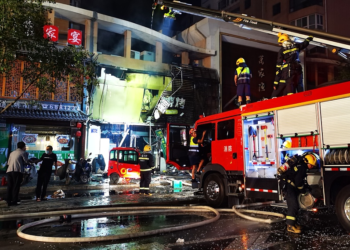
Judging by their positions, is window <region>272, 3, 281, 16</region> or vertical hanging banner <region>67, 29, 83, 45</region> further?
window <region>272, 3, 281, 16</region>

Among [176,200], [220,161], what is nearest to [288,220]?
[220,161]

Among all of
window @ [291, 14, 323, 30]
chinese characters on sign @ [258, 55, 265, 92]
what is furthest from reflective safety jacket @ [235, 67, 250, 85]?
window @ [291, 14, 323, 30]

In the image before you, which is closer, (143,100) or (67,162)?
(67,162)

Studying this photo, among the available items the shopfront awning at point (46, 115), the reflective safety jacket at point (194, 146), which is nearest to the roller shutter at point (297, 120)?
the reflective safety jacket at point (194, 146)

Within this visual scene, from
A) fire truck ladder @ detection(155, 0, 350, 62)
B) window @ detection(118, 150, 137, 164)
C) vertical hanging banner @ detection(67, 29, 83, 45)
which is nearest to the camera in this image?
fire truck ladder @ detection(155, 0, 350, 62)

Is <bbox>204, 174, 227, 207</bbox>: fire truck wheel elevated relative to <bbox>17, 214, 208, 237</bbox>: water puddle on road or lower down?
elevated

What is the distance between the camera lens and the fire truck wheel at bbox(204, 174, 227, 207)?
790cm

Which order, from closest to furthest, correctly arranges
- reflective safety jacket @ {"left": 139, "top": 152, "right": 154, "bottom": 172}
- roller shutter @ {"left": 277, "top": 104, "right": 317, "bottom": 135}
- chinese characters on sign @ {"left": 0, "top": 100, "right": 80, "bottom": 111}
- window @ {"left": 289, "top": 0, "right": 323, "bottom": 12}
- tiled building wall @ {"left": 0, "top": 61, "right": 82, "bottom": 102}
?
roller shutter @ {"left": 277, "top": 104, "right": 317, "bottom": 135}, reflective safety jacket @ {"left": 139, "top": 152, "right": 154, "bottom": 172}, chinese characters on sign @ {"left": 0, "top": 100, "right": 80, "bottom": 111}, tiled building wall @ {"left": 0, "top": 61, "right": 82, "bottom": 102}, window @ {"left": 289, "top": 0, "right": 323, "bottom": 12}

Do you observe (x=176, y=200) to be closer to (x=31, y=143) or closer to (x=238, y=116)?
(x=238, y=116)

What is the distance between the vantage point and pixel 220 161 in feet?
26.8

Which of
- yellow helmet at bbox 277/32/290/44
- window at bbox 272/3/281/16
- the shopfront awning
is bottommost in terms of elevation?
the shopfront awning

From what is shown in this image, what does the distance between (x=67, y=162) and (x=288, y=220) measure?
37.7 ft

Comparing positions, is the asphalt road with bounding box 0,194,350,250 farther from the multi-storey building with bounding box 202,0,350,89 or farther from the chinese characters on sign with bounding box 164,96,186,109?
the multi-storey building with bounding box 202,0,350,89

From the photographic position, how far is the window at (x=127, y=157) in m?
14.5
